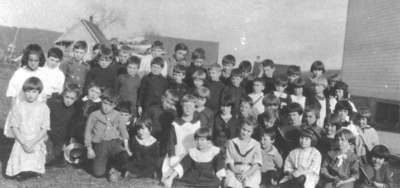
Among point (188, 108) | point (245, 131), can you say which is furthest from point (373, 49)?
point (188, 108)

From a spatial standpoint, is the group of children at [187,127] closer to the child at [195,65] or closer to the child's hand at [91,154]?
the child's hand at [91,154]

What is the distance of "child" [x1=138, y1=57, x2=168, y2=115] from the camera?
6.64 metres

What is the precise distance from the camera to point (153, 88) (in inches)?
261

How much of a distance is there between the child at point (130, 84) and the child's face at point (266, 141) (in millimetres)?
2138

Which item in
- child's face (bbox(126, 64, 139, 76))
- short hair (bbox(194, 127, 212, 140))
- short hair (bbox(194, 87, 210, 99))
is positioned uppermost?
child's face (bbox(126, 64, 139, 76))

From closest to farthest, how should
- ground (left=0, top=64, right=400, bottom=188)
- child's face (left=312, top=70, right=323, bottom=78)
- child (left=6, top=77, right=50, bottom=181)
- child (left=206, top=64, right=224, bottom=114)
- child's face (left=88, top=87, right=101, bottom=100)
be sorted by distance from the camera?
ground (left=0, top=64, right=400, bottom=188), child (left=6, top=77, right=50, bottom=181), child's face (left=88, top=87, right=101, bottom=100), child (left=206, top=64, right=224, bottom=114), child's face (left=312, top=70, right=323, bottom=78)

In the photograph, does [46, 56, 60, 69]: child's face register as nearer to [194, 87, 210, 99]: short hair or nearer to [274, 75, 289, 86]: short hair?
[194, 87, 210, 99]: short hair

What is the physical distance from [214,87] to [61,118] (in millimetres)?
2432

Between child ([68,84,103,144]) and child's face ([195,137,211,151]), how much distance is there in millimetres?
1656

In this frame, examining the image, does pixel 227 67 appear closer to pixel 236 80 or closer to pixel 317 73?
pixel 236 80

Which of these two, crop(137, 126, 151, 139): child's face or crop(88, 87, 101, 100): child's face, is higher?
crop(88, 87, 101, 100): child's face

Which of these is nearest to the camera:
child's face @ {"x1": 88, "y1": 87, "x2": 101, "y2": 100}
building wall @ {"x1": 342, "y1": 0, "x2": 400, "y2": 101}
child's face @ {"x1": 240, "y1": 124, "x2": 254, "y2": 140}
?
child's face @ {"x1": 240, "y1": 124, "x2": 254, "y2": 140}

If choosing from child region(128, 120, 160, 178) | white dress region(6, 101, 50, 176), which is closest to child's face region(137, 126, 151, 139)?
child region(128, 120, 160, 178)


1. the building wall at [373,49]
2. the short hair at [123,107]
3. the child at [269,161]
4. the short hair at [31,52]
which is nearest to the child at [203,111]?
the child at [269,161]
